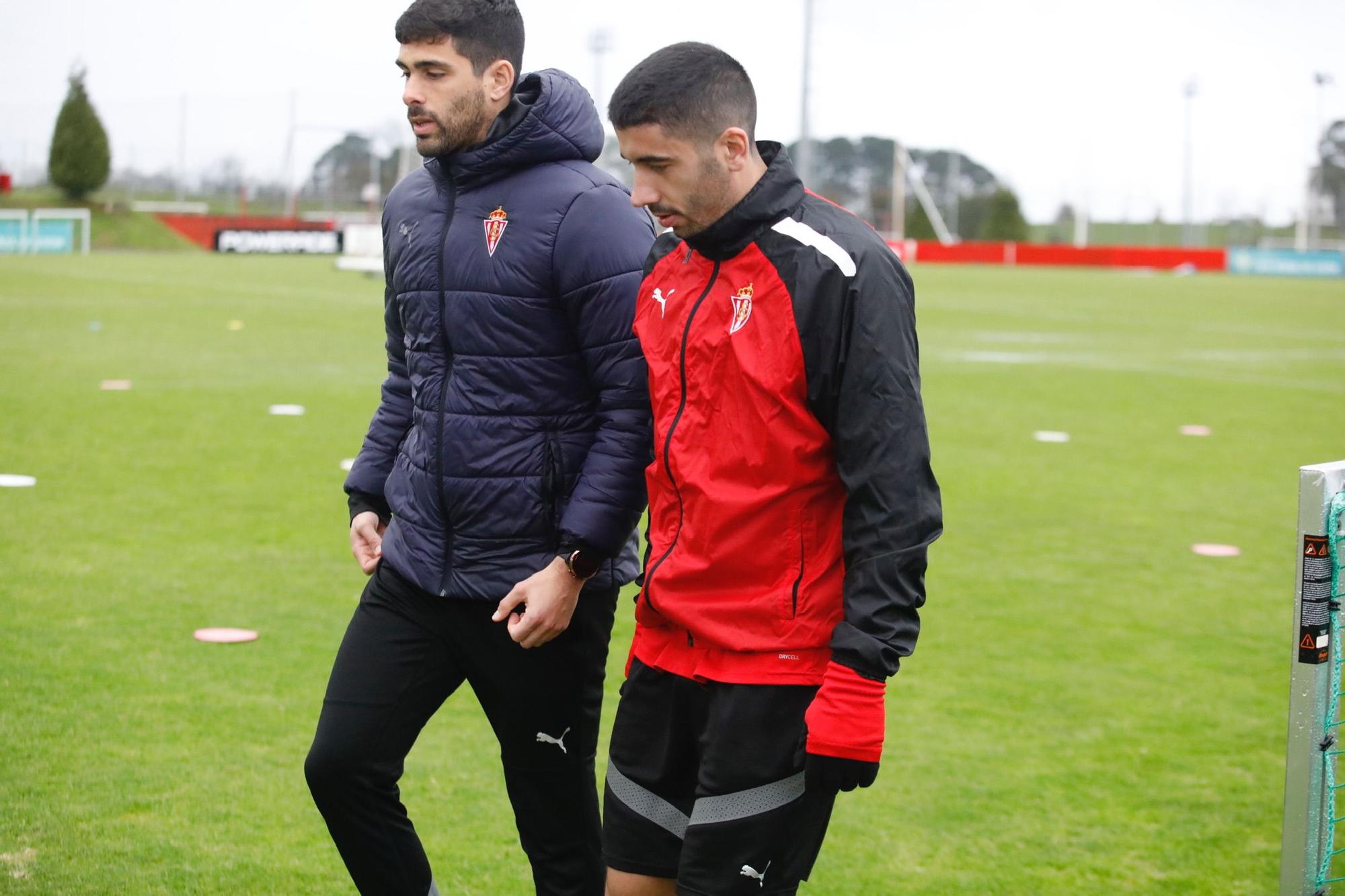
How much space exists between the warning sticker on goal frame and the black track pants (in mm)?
1494

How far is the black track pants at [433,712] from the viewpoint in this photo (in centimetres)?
320

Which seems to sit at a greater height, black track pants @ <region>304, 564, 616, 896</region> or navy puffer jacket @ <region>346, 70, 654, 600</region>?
navy puffer jacket @ <region>346, 70, 654, 600</region>

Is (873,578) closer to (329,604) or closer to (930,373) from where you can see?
(329,604)

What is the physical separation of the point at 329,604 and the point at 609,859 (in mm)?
3993

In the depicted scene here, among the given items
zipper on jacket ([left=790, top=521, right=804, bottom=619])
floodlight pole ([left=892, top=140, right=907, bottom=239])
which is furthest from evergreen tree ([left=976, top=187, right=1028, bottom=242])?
zipper on jacket ([left=790, top=521, right=804, bottom=619])

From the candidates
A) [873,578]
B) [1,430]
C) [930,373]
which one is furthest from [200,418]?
[873,578]

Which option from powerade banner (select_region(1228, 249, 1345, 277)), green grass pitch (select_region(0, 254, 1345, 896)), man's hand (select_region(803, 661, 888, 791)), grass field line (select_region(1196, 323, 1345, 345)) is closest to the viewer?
man's hand (select_region(803, 661, 888, 791))

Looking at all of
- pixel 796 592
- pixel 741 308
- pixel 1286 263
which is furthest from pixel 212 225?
pixel 796 592

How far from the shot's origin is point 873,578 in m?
2.55

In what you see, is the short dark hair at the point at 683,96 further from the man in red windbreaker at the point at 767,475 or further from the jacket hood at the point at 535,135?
the jacket hood at the point at 535,135

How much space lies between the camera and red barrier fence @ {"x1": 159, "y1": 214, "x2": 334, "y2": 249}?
51.8m

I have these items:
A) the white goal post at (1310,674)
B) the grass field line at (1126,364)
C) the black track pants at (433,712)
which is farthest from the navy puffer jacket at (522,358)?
the grass field line at (1126,364)

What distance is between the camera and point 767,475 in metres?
2.69

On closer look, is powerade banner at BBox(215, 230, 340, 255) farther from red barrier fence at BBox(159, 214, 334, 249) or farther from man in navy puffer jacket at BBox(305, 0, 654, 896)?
man in navy puffer jacket at BBox(305, 0, 654, 896)
